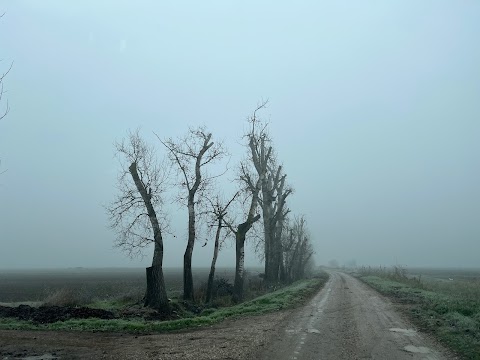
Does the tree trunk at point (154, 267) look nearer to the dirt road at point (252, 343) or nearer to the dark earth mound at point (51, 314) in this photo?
the dark earth mound at point (51, 314)

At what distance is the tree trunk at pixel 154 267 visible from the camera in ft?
68.1

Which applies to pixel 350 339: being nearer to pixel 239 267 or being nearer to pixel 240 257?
pixel 239 267

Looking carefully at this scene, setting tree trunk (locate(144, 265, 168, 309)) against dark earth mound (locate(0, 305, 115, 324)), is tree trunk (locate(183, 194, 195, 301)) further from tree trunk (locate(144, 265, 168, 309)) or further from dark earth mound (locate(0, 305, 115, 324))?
dark earth mound (locate(0, 305, 115, 324))

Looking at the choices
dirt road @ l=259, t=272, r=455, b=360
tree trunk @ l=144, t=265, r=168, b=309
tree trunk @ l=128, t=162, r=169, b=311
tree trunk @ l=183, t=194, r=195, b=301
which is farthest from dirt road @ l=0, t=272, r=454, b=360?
tree trunk @ l=183, t=194, r=195, b=301

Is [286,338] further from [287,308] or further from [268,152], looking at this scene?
[268,152]

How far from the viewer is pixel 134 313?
19.0 m

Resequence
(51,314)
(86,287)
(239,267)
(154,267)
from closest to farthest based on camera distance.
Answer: (51,314)
(154,267)
(239,267)
(86,287)

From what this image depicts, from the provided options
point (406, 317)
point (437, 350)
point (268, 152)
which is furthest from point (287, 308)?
point (268, 152)

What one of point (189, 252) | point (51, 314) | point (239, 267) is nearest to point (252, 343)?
point (51, 314)

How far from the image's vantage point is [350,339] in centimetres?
1234

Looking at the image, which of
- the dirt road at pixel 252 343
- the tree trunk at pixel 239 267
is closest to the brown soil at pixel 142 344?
the dirt road at pixel 252 343

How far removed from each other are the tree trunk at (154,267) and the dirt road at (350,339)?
6882mm

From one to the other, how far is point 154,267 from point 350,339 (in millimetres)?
11846

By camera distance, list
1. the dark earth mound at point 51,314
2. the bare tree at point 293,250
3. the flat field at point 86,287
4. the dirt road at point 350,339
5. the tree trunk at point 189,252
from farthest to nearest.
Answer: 1. the bare tree at point 293,250
2. the flat field at point 86,287
3. the tree trunk at point 189,252
4. the dark earth mound at point 51,314
5. the dirt road at point 350,339
